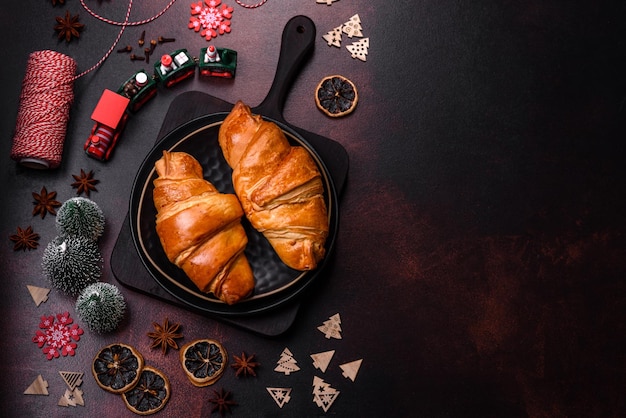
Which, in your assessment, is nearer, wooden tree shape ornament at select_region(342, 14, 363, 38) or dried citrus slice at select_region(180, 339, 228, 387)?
dried citrus slice at select_region(180, 339, 228, 387)

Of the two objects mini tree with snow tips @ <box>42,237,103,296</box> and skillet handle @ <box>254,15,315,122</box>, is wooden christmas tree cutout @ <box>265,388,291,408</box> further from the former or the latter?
skillet handle @ <box>254,15,315,122</box>

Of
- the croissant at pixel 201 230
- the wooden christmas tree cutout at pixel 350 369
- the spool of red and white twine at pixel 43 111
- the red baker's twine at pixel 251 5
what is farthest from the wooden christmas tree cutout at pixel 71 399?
the red baker's twine at pixel 251 5

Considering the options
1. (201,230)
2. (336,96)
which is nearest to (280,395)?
(201,230)

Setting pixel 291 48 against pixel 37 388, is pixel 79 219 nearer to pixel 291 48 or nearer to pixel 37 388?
pixel 37 388

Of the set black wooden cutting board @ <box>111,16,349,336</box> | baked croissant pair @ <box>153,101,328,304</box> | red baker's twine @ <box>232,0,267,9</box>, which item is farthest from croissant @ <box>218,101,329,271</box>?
red baker's twine @ <box>232,0,267,9</box>

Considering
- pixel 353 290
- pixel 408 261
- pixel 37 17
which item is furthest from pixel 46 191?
pixel 408 261

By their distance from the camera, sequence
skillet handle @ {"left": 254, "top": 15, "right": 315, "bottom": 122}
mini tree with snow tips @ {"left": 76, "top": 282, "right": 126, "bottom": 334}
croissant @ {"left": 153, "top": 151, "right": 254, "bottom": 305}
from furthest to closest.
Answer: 1. skillet handle @ {"left": 254, "top": 15, "right": 315, "bottom": 122}
2. mini tree with snow tips @ {"left": 76, "top": 282, "right": 126, "bottom": 334}
3. croissant @ {"left": 153, "top": 151, "right": 254, "bottom": 305}

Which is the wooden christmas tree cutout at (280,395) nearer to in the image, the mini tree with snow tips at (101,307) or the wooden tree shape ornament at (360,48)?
the mini tree with snow tips at (101,307)
